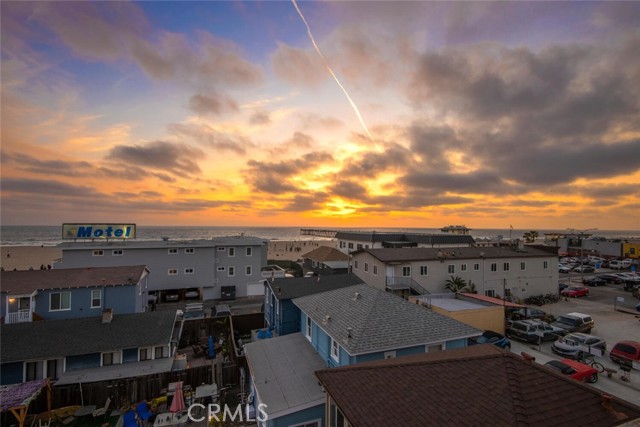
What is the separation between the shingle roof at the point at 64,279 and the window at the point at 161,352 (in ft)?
31.9

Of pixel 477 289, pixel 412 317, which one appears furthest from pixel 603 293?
pixel 412 317

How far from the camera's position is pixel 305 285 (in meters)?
27.5

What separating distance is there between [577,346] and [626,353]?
8.60 feet

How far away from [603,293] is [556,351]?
30.8 meters

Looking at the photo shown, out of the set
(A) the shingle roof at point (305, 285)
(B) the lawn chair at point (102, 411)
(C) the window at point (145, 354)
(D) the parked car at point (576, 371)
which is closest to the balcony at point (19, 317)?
(C) the window at point (145, 354)

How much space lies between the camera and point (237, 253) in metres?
44.9

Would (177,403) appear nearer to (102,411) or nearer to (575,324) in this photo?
(102,411)

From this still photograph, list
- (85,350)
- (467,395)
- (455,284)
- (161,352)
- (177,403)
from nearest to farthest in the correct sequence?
(467,395) → (177,403) → (85,350) → (161,352) → (455,284)

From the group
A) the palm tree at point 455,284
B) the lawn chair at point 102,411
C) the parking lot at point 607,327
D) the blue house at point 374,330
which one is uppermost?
the blue house at point 374,330

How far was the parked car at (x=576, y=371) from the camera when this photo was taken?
61.0 feet

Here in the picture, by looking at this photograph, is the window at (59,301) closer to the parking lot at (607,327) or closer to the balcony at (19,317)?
the balcony at (19,317)

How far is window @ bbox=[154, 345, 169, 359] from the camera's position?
21625 millimetres

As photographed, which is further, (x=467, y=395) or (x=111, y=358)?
(x=111, y=358)

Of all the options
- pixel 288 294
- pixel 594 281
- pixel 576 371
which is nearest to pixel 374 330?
pixel 288 294
